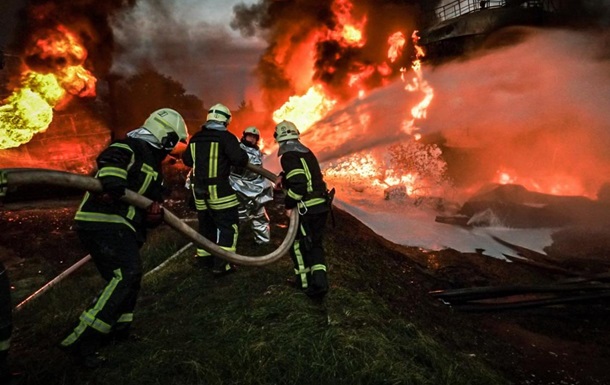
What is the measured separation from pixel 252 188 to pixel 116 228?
3.04 m

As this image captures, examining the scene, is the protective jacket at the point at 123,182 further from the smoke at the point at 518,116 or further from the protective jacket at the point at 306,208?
the smoke at the point at 518,116

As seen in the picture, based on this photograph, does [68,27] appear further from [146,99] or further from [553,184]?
[553,184]

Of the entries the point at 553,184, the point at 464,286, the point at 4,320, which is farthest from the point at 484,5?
the point at 4,320

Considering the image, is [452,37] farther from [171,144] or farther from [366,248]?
[171,144]

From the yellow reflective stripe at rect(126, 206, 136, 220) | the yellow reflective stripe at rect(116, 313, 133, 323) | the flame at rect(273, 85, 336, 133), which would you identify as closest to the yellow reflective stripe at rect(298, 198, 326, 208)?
the yellow reflective stripe at rect(126, 206, 136, 220)

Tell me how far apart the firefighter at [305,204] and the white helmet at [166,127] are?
136 centimetres

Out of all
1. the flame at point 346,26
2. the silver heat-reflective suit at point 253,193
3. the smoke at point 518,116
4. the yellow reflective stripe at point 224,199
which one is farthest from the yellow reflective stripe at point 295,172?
the flame at point 346,26

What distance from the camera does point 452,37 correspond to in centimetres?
1650

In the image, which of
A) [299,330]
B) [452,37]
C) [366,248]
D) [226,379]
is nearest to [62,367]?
[226,379]

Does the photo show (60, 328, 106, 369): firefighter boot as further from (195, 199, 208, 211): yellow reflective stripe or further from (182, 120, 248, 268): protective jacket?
(195, 199, 208, 211): yellow reflective stripe

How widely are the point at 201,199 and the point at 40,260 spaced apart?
4.19 metres

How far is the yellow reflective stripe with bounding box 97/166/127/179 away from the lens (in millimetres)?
3023

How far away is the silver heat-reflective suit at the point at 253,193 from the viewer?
6113 millimetres

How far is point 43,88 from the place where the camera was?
36.4 ft
